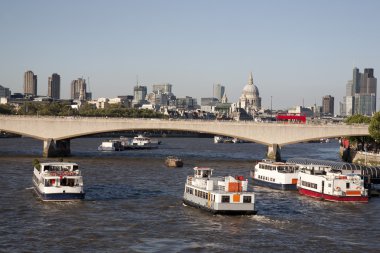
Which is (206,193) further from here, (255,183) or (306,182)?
(255,183)

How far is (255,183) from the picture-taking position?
7806 cm

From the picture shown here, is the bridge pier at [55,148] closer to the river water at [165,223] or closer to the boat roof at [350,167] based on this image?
the river water at [165,223]

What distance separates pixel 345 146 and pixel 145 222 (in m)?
87.5

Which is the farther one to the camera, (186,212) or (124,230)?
(186,212)

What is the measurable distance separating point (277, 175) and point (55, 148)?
4488 centimetres

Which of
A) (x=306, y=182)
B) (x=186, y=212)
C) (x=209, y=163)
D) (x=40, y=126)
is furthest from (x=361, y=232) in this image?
(x=40, y=126)

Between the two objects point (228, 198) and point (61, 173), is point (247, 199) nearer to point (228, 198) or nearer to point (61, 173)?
point (228, 198)

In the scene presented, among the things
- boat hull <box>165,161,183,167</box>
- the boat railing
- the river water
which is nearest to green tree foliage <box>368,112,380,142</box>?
boat hull <box>165,161,183,167</box>

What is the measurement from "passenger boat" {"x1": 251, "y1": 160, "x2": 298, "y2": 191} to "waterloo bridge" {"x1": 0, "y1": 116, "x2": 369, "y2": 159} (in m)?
31.2

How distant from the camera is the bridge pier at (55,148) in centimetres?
10738

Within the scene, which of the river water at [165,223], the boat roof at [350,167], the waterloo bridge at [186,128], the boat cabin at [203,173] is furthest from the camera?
the waterloo bridge at [186,128]

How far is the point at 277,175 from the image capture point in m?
74.2

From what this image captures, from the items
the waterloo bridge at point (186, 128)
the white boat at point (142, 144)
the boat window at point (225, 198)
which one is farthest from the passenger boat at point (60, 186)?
the white boat at point (142, 144)

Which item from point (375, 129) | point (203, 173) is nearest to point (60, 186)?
point (203, 173)
